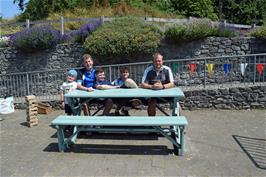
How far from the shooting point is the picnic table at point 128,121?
498cm

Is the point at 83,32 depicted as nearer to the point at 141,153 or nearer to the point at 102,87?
the point at 102,87

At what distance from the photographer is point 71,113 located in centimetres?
651

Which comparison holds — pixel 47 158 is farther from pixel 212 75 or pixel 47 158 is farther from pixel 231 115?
pixel 212 75

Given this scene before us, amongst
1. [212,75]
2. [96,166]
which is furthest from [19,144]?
[212,75]

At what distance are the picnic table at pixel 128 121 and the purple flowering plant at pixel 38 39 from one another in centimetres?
580

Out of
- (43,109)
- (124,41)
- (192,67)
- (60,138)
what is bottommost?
(43,109)

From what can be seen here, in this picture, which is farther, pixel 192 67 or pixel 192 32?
pixel 192 32

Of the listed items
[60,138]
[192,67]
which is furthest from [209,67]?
[60,138]

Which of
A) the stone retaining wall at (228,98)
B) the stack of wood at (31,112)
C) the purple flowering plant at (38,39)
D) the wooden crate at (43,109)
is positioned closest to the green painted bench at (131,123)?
the stack of wood at (31,112)

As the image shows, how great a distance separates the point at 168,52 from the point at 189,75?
1.26m

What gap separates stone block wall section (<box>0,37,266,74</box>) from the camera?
10.7m

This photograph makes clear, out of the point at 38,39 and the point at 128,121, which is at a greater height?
the point at 38,39

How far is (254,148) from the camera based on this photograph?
5.40 meters

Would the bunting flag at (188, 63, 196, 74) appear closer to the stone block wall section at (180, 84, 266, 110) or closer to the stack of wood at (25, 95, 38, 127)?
the stone block wall section at (180, 84, 266, 110)
